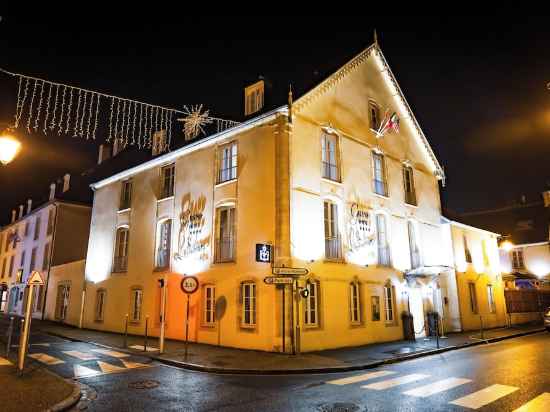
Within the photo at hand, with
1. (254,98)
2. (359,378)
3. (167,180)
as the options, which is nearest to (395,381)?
(359,378)

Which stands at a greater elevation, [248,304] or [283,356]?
[248,304]

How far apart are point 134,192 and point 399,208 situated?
13.6 m

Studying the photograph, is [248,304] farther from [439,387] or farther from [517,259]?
[517,259]

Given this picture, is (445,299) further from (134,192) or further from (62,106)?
(62,106)

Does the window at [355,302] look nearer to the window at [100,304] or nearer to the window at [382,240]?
the window at [382,240]

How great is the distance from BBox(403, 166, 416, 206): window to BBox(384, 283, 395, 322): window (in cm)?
499

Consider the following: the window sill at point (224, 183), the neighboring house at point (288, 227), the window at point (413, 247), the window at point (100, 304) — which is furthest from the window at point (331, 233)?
the window at point (100, 304)

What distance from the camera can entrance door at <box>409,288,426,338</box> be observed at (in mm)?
17922

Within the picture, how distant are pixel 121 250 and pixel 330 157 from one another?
12160 mm

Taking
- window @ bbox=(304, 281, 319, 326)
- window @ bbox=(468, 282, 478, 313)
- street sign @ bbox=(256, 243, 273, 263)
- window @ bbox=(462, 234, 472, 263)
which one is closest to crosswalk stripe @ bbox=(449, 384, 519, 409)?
window @ bbox=(304, 281, 319, 326)

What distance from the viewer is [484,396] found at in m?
6.97

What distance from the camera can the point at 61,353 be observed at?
12469 millimetres

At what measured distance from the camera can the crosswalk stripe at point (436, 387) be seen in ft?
24.0

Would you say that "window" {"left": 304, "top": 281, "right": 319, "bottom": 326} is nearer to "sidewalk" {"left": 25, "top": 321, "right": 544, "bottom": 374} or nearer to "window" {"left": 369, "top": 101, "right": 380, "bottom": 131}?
"sidewalk" {"left": 25, "top": 321, "right": 544, "bottom": 374}
